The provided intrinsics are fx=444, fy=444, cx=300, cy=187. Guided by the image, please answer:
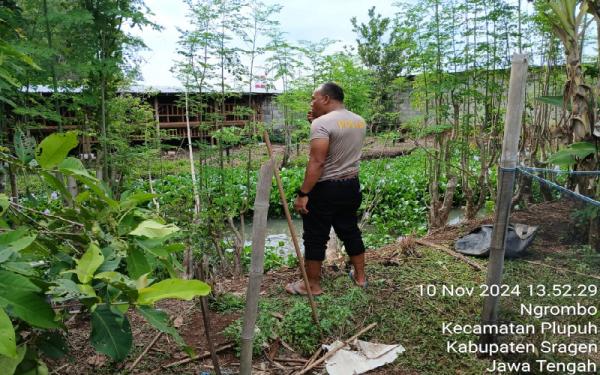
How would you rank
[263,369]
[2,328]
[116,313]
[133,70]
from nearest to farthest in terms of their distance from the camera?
[2,328]
[116,313]
[263,369]
[133,70]

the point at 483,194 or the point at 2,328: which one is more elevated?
the point at 2,328

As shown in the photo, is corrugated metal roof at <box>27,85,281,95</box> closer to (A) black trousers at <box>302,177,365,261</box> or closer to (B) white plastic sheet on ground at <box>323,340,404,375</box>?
(A) black trousers at <box>302,177,365,261</box>

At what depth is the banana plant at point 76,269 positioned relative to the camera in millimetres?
993

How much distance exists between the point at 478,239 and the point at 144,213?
12.6 feet

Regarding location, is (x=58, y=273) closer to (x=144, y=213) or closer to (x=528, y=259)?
(x=144, y=213)

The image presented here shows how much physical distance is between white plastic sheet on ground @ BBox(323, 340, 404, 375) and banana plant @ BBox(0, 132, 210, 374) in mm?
1595

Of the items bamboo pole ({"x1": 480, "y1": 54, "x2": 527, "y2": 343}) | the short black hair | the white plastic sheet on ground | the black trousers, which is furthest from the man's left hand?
bamboo pole ({"x1": 480, "y1": 54, "x2": 527, "y2": 343})

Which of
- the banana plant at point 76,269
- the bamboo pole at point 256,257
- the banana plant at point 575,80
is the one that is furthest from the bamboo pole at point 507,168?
the banana plant at point 76,269

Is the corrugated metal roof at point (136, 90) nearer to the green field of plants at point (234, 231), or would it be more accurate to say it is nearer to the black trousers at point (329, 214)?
the green field of plants at point (234, 231)

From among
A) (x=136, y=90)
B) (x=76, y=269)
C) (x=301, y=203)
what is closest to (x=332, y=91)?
(x=301, y=203)

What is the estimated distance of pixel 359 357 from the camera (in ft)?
9.27

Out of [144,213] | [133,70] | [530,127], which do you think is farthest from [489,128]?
[144,213]

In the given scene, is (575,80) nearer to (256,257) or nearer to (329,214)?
(329,214)

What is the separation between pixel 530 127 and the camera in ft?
21.4
